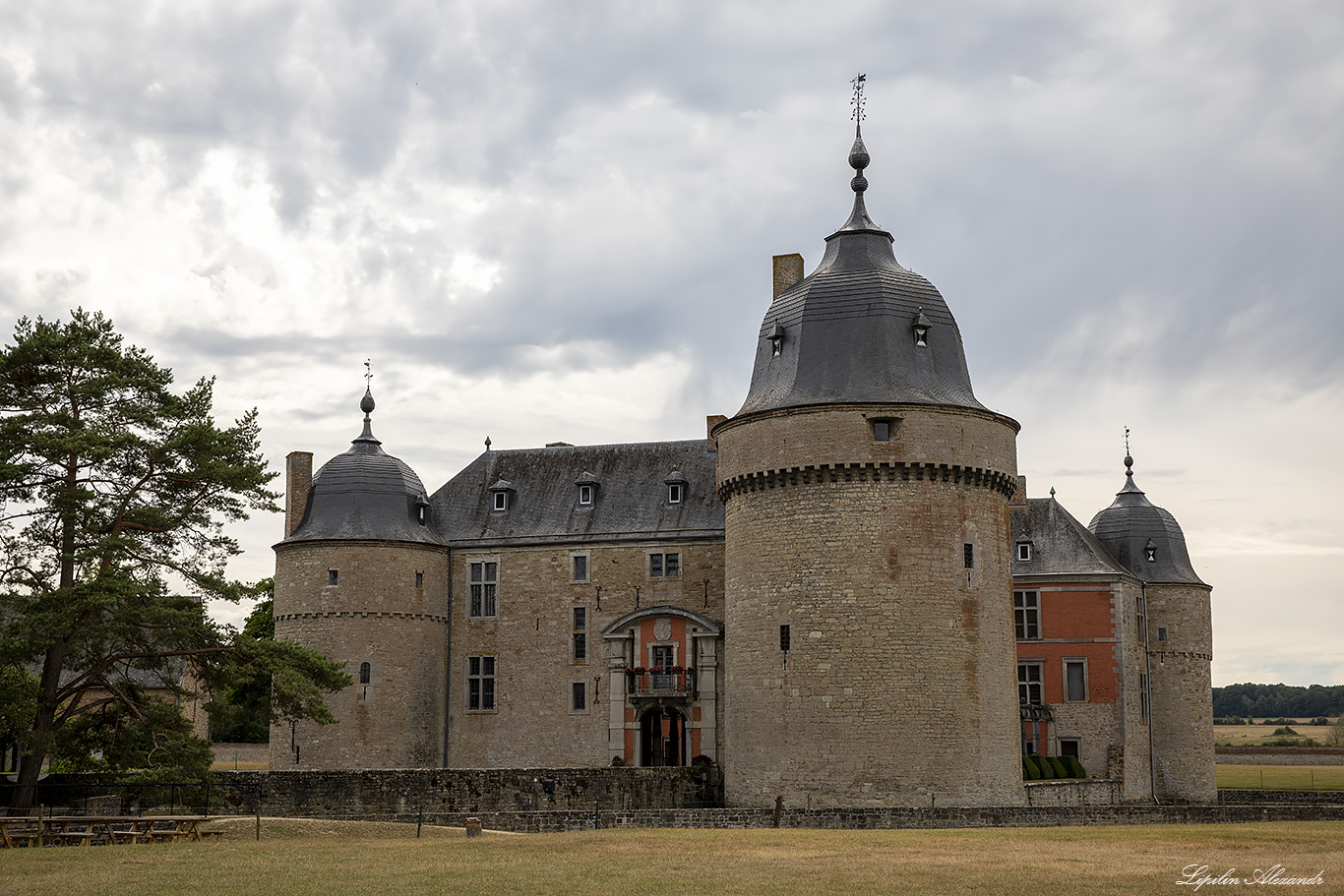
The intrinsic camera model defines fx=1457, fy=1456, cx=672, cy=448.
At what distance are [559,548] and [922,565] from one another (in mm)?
13024

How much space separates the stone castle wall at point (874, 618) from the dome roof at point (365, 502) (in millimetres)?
12499

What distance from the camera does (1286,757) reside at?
6825cm

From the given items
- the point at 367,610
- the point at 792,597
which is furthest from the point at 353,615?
the point at 792,597

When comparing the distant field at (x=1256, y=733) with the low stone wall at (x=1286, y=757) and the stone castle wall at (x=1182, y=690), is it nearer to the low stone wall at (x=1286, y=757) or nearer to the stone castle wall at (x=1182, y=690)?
the low stone wall at (x=1286, y=757)

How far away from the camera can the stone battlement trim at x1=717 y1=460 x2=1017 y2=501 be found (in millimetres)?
32688

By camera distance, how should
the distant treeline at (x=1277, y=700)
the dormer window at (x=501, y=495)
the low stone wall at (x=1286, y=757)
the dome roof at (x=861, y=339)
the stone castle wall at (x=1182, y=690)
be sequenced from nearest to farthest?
1. the dome roof at (x=861, y=339)
2. the stone castle wall at (x=1182, y=690)
3. the dormer window at (x=501, y=495)
4. the low stone wall at (x=1286, y=757)
5. the distant treeline at (x=1277, y=700)

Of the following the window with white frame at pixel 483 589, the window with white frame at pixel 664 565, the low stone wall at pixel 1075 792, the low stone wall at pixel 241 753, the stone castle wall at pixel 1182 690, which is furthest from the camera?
the low stone wall at pixel 241 753

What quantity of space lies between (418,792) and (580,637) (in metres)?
11.5

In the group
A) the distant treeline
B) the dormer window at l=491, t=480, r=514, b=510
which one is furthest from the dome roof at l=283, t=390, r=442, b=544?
the distant treeline

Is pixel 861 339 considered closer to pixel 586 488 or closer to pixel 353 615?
pixel 586 488

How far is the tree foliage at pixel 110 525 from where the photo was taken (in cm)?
2689

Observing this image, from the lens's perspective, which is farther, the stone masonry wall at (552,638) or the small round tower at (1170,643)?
the small round tower at (1170,643)

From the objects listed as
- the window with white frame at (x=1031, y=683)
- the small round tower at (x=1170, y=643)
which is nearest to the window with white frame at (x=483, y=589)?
the window with white frame at (x=1031, y=683)

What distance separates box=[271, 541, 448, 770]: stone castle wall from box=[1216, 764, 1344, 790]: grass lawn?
2630 cm
